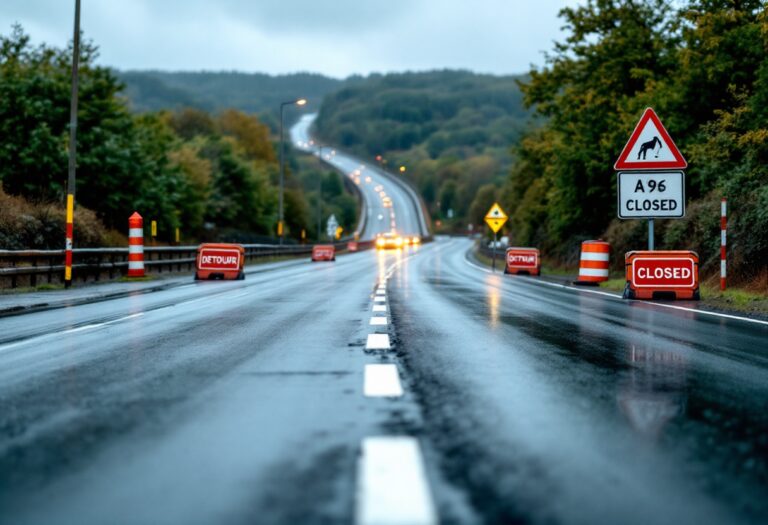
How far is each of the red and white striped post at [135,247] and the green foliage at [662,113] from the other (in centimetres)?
1468

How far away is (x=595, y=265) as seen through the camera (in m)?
22.8

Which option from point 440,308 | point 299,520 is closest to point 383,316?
point 440,308

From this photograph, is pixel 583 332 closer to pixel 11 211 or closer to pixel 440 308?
pixel 440 308

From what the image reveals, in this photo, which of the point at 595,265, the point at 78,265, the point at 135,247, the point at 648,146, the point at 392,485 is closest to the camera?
Result: the point at 392,485

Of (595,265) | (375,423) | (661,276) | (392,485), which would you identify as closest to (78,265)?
(595,265)

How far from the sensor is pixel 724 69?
842 inches

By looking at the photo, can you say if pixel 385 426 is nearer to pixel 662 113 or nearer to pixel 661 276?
pixel 661 276

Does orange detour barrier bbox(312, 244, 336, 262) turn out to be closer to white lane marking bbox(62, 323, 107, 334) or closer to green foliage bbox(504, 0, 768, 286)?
green foliage bbox(504, 0, 768, 286)

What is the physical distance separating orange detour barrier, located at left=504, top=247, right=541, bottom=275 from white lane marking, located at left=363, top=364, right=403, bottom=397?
84.4 feet

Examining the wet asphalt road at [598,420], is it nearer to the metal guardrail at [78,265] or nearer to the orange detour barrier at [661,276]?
the orange detour barrier at [661,276]

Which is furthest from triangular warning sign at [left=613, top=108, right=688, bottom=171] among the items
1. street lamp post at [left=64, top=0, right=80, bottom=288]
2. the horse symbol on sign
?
street lamp post at [left=64, top=0, right=80, bottom=288]

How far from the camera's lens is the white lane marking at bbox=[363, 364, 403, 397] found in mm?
5534

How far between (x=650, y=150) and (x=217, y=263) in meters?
14.2

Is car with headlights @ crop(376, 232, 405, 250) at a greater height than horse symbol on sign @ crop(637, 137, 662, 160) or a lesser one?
lesser
